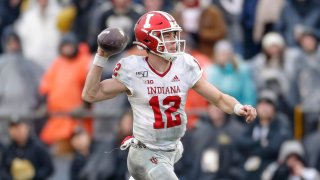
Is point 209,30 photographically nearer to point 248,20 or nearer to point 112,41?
point 248,20

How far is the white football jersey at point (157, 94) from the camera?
10.4 m

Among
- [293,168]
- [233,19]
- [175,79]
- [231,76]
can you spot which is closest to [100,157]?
[231,76]

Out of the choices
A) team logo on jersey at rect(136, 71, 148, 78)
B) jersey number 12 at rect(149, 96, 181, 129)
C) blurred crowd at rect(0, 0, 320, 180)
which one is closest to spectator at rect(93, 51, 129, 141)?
blurred crowd at rect(0, 0, 320, 180)

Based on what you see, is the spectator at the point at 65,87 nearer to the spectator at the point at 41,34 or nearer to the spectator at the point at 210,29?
the spectator at the point at 41,34

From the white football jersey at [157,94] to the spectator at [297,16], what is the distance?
22.3ft

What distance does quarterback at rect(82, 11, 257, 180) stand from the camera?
34.1 feet

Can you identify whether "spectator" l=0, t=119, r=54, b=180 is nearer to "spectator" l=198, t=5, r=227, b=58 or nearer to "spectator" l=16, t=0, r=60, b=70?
"spectator" l=16, t=0, r=60, b=70

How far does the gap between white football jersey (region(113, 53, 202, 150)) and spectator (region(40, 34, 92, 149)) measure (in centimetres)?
580

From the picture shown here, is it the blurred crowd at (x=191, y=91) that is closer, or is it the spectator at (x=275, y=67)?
the blurred crowd at (x=191, y=91)

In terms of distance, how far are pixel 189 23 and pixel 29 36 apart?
2214 millimetres

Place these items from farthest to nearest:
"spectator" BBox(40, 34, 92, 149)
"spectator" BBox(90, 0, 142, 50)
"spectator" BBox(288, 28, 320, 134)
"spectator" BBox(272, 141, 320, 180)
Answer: "spectator" BBox(90, 0, 142, 50), "spectator" BBox(40, 34, 92, 149), "spectator" BBox(288, 28, 320, 134), "spectator" BBox(272, 141, 320, 180)

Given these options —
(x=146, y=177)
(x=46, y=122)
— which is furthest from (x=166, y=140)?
(x=46, y=122)

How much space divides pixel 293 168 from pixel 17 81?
158 inches

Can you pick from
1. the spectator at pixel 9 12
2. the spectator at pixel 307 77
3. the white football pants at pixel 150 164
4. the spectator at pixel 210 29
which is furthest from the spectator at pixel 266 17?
the white football pants at pixel 150 164
